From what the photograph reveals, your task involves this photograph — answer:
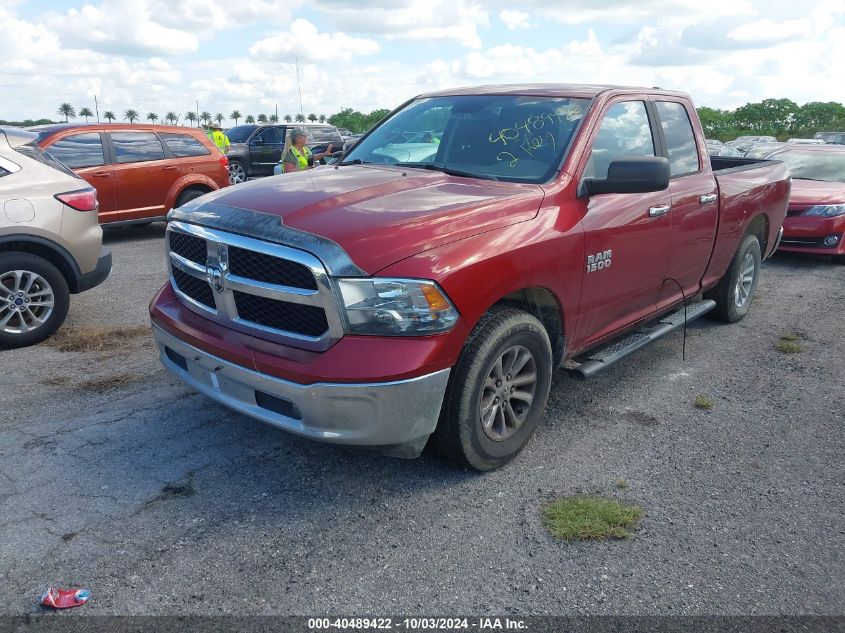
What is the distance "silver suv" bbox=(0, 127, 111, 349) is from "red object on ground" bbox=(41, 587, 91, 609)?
3.46m

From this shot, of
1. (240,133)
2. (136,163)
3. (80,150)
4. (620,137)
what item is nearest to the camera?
(620,137)

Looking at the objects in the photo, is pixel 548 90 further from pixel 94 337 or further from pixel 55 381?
pixel 94 337

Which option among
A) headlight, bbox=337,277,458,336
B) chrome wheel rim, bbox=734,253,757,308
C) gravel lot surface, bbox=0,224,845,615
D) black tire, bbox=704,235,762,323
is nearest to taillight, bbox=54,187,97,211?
gravel lot surface, bbox=0,224,845,615

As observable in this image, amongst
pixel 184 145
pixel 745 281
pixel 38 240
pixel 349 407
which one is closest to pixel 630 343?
pixel 349 407

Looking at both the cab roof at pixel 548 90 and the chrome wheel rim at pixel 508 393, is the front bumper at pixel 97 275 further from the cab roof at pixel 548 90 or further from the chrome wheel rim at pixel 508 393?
the chrome wheel rim at pixel 508 393

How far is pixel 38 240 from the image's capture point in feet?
18.3

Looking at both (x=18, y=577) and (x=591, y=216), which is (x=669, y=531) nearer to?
(x=591, y=216)

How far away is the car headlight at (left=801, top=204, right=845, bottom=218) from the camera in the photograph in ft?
29.7

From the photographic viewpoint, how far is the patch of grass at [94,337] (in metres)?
5.61

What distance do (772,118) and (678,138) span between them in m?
90.0

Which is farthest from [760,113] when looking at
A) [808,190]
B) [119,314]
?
[119,314]

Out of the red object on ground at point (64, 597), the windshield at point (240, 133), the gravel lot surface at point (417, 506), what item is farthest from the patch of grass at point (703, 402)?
the windshield at point (240, 133)

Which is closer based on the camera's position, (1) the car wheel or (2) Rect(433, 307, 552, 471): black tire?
(2) Rect(433, 307, 552, 471): black tire

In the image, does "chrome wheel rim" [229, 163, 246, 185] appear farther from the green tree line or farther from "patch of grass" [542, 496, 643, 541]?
the green tree line
